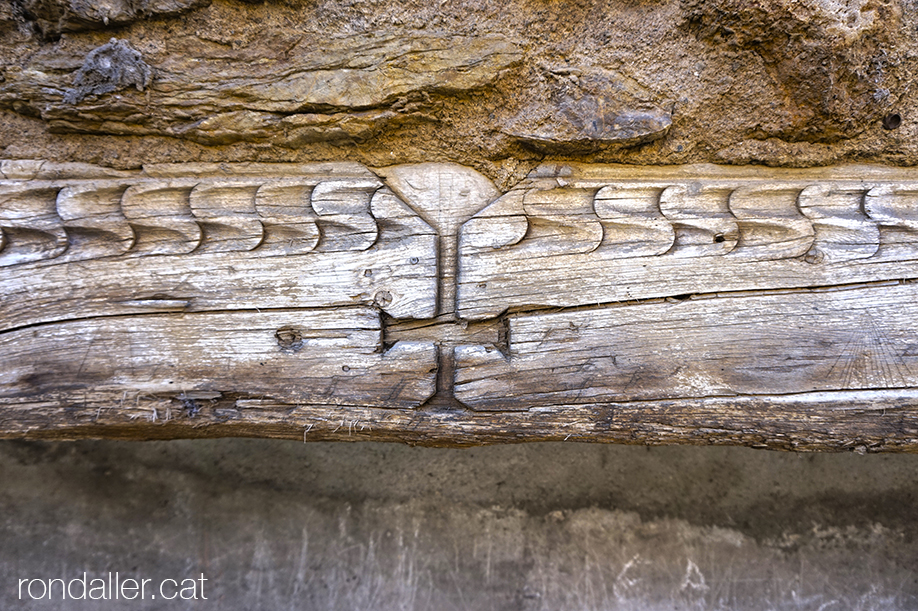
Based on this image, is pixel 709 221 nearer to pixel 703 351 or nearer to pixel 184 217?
pixel 703 351

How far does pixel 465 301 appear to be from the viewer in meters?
1.08

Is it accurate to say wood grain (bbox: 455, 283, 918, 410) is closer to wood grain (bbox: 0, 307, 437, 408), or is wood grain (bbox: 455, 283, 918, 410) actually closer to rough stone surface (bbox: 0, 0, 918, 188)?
wood grain (bbox: 0, 307, 437, 408)

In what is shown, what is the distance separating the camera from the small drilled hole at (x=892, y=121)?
39.3 inches

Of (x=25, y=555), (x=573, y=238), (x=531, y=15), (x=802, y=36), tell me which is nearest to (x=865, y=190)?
(x=802, y=36)

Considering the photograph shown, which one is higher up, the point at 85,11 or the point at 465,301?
the point at 85,11

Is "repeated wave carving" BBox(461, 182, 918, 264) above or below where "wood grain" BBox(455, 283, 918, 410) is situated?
above

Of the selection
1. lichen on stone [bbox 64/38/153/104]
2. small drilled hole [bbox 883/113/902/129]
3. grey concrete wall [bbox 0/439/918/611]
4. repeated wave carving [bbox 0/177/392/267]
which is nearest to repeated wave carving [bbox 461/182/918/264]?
small drilled hole [bbox 883/113/902/129]

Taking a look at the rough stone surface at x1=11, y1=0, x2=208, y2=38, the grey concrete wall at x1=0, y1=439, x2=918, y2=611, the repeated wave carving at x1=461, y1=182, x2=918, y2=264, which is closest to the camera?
the rough stone surface at x1=11, y1=0, x2=208, y2=38

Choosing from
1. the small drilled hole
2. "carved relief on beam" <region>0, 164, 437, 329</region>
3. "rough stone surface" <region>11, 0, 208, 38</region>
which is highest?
"rough stone surface" <region>11, 0, 208, 38</region>

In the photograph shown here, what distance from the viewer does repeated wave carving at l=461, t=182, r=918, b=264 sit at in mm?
1043

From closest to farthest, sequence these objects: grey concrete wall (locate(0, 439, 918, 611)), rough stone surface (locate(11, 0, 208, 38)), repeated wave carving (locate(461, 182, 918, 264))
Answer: rough stone surface (locate(11, 0, 208, 38)), repeated wave carving (locate(461, 182, 918, 264)), grey concrete wall (locate(0, 439, 918, 611))

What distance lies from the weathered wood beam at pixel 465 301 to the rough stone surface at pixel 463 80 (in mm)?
79

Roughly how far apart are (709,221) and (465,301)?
520 mm

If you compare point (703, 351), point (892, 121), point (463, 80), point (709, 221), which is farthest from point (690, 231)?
point (463, 80)
